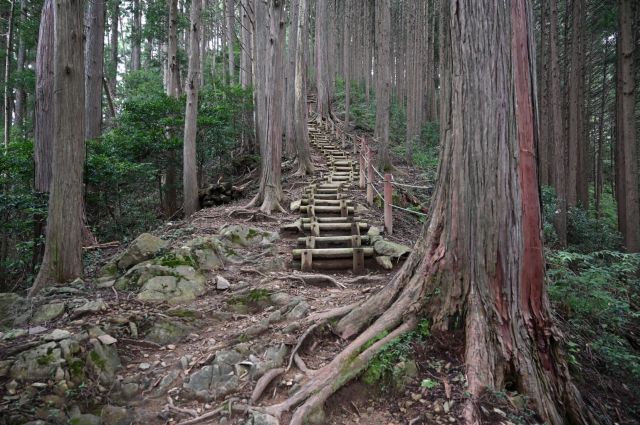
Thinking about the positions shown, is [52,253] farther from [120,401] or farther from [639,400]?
[639,400]

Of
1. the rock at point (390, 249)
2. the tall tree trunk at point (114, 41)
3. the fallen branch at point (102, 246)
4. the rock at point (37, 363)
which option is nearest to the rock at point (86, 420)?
the rock at point (37, 363)

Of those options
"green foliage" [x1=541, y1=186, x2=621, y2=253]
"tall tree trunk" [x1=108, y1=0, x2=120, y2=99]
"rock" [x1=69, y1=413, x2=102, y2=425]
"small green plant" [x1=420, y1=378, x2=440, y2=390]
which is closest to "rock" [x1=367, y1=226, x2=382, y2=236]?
"small green plant" [x1=420, y1=378, x2=440, y2=390]

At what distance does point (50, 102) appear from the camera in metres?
6.84

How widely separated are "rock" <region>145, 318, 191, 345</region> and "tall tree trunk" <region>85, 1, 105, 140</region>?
8.55 metres

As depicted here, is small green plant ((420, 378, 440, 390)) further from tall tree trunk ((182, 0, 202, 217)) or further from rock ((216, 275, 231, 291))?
tall tree trunk ((182, 0, 202, 217))

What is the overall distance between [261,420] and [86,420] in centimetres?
131

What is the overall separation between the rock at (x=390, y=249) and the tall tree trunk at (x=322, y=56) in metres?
16.4

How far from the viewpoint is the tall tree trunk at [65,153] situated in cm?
466

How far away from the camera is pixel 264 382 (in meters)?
3.02

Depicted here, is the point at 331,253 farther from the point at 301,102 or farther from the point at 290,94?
the point at 290,94

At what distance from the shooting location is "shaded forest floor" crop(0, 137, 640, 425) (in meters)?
2.67

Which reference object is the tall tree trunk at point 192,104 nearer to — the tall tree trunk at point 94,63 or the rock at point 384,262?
the tall tree trunk at point 94,63

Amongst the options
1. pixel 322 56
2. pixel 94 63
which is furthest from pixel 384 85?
pixel 322 56

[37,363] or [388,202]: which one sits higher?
[388,202]
